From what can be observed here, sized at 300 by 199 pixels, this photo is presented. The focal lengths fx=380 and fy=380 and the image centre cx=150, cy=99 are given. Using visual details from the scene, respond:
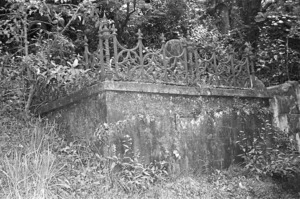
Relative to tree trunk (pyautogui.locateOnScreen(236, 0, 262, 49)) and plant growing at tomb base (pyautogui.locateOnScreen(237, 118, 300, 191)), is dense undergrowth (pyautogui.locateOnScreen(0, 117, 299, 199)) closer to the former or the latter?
plant growing at tomb base (pyautogui.locateOnScreen(237, 118, 300, 191))

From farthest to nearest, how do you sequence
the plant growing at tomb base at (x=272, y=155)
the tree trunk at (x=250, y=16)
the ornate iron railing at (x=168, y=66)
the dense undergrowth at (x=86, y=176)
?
the tree trunk at (x=250, y=16) → the plant growing at tomb base at (x=272, y=155) → the ornate iron railing at (x=168, y=66) → the dense undergrowth at (x=86, y=176)

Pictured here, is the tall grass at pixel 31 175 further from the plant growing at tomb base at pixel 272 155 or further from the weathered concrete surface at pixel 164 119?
the plant growing at tomb base at pixel 272 155

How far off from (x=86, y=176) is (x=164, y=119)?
1.41 metres

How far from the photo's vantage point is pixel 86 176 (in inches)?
171

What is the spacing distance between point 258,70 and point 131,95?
3.46 meters

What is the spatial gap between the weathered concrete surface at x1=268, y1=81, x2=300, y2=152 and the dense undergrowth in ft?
4.07

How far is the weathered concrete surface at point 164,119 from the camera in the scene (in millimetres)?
4840

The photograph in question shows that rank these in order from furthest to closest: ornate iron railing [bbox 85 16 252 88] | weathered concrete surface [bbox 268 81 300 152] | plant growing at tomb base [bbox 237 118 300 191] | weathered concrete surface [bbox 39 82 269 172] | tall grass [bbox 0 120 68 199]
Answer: weathered concrete surface [bbox 268 81 300 152] → plant growing at tomb base [bbox 237 118 300 191] → ornate iron railing [bbox 85 16 252 88] → weathered concrete surface [bbox 39 82 269 172] → tall grass [bbox 0 120 68 199]

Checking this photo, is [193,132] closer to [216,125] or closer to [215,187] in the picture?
[216,125]

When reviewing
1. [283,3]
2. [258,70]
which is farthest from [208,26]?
[283,3]

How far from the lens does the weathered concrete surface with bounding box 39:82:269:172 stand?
191 inches

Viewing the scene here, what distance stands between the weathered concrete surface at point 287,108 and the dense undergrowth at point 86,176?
1240mm

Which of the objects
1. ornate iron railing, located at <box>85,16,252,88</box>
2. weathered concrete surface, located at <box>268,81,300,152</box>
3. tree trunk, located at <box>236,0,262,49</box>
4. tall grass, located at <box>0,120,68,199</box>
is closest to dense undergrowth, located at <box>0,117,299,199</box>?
tall grass, located at <box>0,120,68,199</box>

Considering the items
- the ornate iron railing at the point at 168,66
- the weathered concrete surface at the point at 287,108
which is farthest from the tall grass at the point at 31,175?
the weathered concrete surface at the point at 287,108
